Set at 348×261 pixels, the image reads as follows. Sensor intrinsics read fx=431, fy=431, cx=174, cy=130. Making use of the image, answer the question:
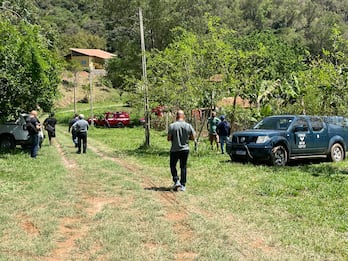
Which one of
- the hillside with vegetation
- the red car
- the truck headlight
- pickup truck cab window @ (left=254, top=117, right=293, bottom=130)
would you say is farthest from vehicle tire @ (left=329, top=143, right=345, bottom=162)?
the red car

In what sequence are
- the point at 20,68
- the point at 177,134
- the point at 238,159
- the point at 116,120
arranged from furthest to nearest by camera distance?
the point at 116,120
the point at 20,68
the point at 238,159
the point at 177,134

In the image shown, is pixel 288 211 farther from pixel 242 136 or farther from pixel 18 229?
pixel 242 136

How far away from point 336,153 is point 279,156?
2.72m

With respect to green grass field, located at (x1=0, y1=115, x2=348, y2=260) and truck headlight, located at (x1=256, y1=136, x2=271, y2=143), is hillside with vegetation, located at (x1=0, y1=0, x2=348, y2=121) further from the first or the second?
green grass field, located at (x1=0, y1=115, x2=348, y2=260)

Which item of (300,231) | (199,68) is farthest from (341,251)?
(199,68)

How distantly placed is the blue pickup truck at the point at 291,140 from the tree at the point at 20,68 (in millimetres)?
7701

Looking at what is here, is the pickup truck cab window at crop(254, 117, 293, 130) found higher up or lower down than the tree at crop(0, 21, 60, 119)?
lower down

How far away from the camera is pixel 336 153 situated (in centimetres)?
1495

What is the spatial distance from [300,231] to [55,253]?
11.9 feet

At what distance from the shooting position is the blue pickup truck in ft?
44.0

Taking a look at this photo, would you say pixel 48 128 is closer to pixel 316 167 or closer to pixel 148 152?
pixel 148 152

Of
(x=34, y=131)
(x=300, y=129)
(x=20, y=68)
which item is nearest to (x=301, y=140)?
(x=300, y=129)

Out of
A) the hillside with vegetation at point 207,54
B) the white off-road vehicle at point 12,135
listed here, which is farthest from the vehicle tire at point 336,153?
the white off-road vehicle at point 12,135

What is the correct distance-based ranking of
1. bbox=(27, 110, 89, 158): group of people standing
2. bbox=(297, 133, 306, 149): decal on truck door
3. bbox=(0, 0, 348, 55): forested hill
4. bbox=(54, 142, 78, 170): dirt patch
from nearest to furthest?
bbox=(54, 142, 78, 170): dirt patch < bbox=(297, 133, 306, 149): decal on truck door < bbox=(27, 110, 89, 158): group of people standing < bbox=(0, 0, 348, 55): forested hill
